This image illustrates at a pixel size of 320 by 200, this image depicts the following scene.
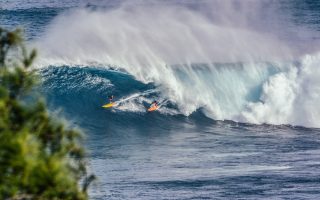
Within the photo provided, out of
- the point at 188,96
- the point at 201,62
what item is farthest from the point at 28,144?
the point at 201,62

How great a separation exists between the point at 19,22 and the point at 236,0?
18202mm

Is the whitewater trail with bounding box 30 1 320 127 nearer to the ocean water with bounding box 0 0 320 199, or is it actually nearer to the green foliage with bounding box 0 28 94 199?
the ocean water with bounding box 0 0 320 199

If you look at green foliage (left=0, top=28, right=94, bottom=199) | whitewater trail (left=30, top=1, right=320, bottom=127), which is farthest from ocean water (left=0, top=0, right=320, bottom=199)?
green foliage (left=0, top=28, right=94, bottom=199)

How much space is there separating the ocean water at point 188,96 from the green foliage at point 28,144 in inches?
607

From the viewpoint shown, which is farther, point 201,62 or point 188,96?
point 201,62

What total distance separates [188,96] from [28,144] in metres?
35.7

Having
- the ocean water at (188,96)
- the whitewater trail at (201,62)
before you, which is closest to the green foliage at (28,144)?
the ocean water at (188,96)

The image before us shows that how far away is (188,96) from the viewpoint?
4591cm

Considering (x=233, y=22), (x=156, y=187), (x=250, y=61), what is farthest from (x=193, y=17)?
(x=156, y=187)

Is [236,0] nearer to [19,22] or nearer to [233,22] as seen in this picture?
[233,22]

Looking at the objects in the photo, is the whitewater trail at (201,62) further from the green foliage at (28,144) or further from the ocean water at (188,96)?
the green foliage at (28,144)

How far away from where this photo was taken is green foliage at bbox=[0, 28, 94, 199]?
1032cm

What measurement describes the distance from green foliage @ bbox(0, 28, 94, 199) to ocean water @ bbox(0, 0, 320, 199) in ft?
50.6

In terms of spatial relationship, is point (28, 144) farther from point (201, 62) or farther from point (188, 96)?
point (201, 62)
